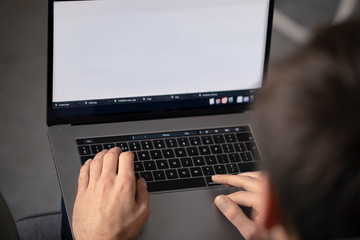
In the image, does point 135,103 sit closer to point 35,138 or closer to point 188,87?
point 188,87

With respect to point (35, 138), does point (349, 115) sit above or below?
above

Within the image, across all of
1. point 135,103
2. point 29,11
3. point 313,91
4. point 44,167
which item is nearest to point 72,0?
point 135,103

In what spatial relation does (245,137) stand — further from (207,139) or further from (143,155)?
(143,155)

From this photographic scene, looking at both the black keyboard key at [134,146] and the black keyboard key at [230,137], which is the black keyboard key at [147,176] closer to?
the black keyboard key at [134,146]

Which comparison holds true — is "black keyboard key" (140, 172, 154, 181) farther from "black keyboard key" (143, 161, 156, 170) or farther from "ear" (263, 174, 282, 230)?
"ear" (263, 174, 282, 230)

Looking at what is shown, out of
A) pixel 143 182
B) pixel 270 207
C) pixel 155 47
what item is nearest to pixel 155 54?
pixel 155 47

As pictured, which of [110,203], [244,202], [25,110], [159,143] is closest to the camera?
[110,203]

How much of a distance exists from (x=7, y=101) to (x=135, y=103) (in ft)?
3.41

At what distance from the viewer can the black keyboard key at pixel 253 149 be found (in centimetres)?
110

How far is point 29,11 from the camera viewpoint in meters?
2.30

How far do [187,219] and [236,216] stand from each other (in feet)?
0.29

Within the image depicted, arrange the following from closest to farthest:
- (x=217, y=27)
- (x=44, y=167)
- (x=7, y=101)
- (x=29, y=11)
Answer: (x=217, y=27) < (x=44, y=167) < (x=7, y=101) < (x=29, y=11)

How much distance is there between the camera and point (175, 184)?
3.38 ft

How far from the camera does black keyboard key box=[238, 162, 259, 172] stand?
108 centimetres
